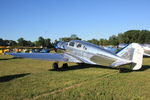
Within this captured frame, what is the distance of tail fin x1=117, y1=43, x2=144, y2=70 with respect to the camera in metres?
8.12

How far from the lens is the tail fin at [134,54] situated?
8125mm

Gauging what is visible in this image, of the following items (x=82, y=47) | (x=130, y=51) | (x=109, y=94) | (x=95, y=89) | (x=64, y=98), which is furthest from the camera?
(x=82, y=47)

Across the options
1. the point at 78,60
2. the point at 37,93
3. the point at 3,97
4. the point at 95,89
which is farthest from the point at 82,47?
the point at 3,97

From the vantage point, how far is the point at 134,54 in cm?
823

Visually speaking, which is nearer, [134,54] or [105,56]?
[134,54]

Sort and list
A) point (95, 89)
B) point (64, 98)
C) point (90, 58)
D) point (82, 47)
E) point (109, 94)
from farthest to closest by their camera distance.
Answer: point (82, 47) < point (90, 58) < point (95, 89) < point (109, 94) < point (64, 98)

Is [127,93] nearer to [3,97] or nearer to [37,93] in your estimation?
[37,93]

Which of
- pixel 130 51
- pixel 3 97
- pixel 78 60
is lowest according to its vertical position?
pixel 3 97

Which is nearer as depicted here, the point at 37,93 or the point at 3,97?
the point at 3,97

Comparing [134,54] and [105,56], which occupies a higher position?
[134,54]

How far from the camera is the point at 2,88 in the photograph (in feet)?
18.4

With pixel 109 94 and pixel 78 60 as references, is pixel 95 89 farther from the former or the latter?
pixel 78 60

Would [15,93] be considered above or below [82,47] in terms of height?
below

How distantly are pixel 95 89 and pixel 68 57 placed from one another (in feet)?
18.3
